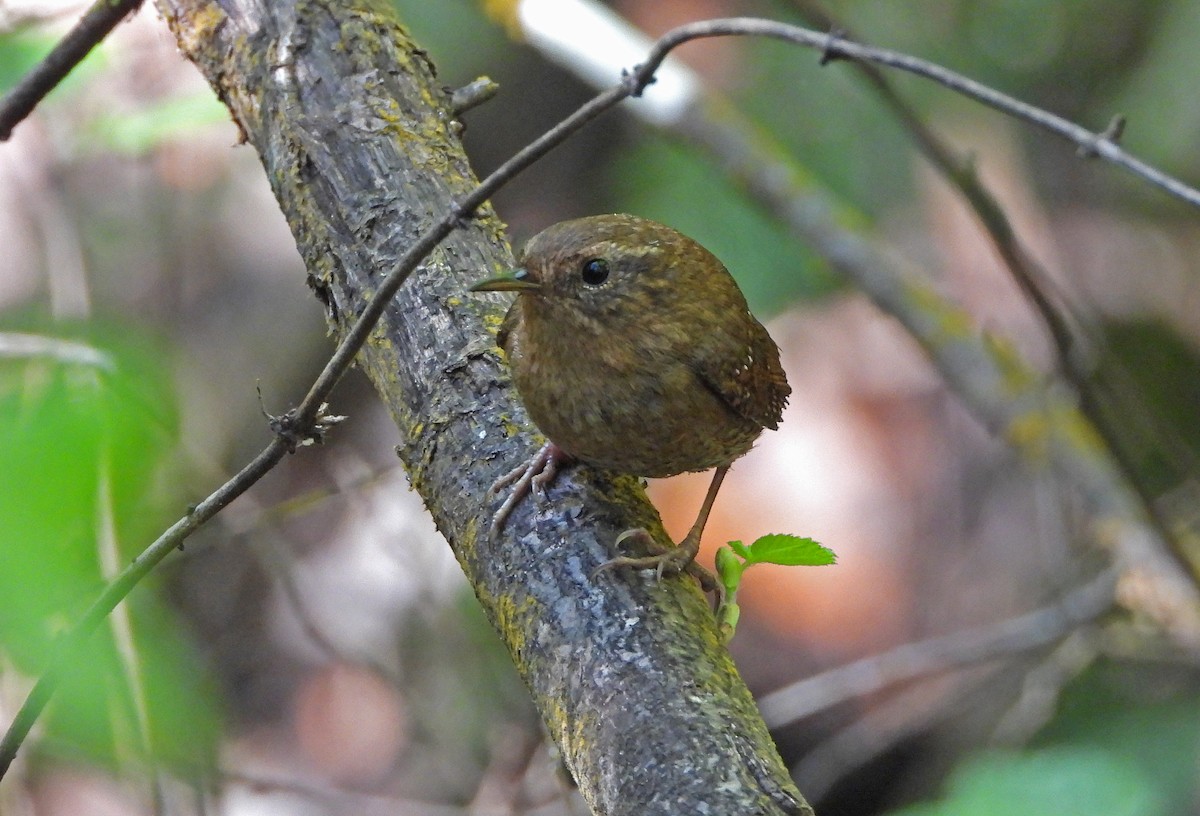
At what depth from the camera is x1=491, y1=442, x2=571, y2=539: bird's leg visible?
1949mm

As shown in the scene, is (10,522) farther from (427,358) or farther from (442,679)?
(442,679)

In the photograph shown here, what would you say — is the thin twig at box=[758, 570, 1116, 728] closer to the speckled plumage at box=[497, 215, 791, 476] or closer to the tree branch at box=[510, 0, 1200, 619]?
the tree branch at box=[510, 0, 1200, 619]

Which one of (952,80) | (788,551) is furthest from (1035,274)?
(788,551)

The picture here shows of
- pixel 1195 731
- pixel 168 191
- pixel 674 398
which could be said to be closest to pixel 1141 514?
pixel 1195 731

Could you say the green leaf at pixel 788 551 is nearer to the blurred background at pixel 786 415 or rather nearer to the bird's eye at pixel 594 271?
the bird's eye at pixel 594 271

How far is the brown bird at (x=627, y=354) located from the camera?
2154 mm

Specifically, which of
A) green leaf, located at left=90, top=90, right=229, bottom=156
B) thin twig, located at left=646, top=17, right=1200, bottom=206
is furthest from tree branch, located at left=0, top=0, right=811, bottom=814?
green leaf, located at left=90, top=90, right=229, bottom=156

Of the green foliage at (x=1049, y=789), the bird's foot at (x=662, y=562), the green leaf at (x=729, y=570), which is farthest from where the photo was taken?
the green foliage at (x=1049, y=789)

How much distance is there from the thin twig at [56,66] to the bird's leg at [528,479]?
108 centimetres

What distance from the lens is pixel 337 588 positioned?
5117 millimetres

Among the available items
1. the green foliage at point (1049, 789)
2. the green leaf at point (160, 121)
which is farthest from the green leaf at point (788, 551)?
the green leaf at point (160, 121)

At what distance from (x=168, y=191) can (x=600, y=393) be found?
383cm

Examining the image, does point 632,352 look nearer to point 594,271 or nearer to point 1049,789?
point 594,271

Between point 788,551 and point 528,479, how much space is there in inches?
18.7
